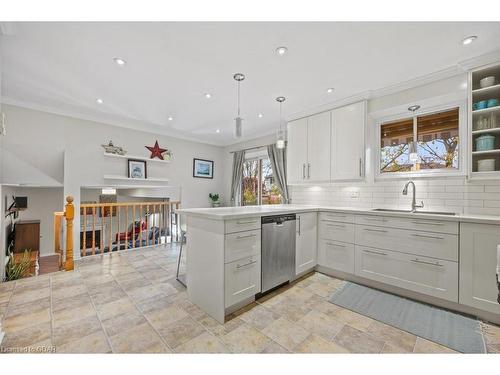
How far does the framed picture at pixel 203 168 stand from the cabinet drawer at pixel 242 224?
3.76 m

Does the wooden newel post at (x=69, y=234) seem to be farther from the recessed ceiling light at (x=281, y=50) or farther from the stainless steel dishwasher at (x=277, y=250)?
the recessed ceiling light at (x=281, y=50)

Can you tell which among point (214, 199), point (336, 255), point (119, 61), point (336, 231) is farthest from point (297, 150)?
point (214, 199)

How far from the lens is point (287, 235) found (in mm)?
2430

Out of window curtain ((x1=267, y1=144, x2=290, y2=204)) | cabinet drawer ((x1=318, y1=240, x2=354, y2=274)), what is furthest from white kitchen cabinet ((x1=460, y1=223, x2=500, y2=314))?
window curtain ((x1=267, y1=144, x2=290, y2=204))

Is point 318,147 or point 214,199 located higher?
point 318,147

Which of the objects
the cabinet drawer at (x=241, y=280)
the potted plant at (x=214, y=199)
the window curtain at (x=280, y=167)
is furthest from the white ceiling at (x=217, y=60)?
the potted plant at (x=214, y=199)

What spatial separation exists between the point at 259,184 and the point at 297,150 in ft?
6.00

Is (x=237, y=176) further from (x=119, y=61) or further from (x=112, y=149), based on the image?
(x=119, y=61)

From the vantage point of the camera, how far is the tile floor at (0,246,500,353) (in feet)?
4.96

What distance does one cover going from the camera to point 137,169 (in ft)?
14.6

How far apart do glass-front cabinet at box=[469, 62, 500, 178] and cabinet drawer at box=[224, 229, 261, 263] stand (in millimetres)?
2310

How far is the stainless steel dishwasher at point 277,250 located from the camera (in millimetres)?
2189

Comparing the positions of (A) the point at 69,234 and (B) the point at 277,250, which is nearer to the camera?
(B) the point at 277,250

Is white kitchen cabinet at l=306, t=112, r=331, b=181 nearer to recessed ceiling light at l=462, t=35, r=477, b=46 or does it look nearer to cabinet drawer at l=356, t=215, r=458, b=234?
cabinet drawer at l=356, t=215, r=458, b=234
